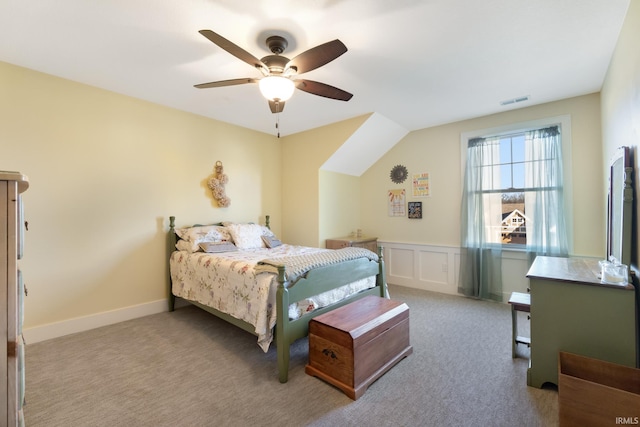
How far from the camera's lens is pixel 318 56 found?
1.88 m

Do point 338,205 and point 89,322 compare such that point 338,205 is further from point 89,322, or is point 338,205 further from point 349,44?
point 89,322

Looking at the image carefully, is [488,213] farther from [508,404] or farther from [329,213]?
[508,404]

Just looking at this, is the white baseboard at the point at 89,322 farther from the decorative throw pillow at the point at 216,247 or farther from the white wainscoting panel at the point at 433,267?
the white wainscoting panel at the point at 433,267

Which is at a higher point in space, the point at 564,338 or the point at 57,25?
the point at 57,25

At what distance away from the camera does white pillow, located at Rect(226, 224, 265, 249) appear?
11.8 feet

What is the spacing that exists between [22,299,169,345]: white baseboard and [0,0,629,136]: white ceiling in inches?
96.5

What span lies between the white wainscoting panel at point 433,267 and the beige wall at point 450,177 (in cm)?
13

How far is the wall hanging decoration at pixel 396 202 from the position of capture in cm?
465

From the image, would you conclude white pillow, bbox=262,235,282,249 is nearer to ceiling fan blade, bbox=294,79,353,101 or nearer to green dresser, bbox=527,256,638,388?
ceiling fan blade, bbox=294,79,353,101

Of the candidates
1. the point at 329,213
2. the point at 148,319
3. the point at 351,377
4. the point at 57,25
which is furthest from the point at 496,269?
the point at 57,25

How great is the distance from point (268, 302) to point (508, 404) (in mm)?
1702

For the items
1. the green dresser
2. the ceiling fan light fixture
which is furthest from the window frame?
the ceiling fan light fixture

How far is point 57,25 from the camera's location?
6.66 ft

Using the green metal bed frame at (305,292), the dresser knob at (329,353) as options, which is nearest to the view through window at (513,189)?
the green metal bed frame at (305,292)
